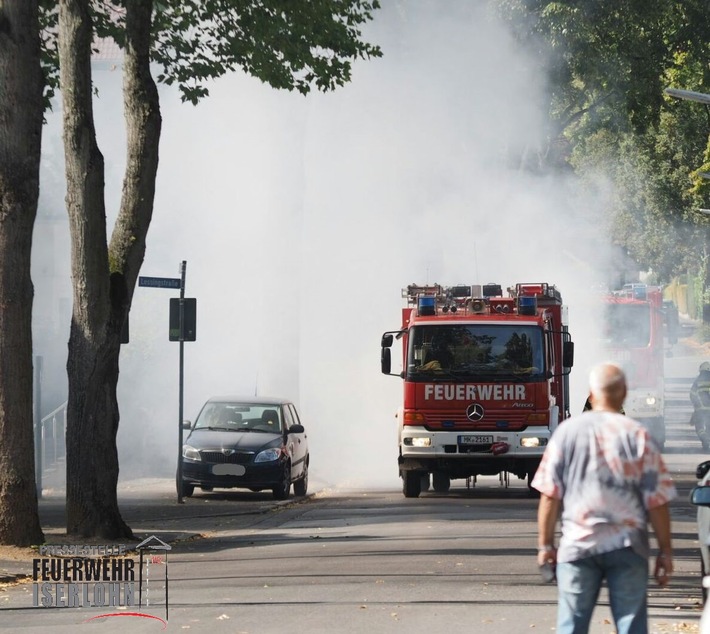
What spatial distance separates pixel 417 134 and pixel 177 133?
949 cm

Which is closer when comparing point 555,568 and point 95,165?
point 555,568

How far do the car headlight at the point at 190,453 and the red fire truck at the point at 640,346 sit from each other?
11.3 m

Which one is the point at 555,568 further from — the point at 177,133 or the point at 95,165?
the point at 177,133

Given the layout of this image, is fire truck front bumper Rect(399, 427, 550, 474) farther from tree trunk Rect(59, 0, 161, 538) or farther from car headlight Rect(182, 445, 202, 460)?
tree trunk Rect(59, 0, 161, 538)

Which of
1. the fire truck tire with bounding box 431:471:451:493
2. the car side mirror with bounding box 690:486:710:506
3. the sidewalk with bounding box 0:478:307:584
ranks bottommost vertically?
the sidewalk with bounding box 0:478:307:584

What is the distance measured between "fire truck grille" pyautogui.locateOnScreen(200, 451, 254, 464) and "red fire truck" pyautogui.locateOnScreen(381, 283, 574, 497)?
86.7 inches

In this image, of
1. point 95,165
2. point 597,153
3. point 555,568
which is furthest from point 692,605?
point 597,153

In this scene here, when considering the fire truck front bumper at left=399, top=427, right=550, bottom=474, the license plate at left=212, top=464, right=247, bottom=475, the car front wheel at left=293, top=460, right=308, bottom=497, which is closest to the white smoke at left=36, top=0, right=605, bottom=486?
the car front wheel at left=293, top=460, right=308, bottom=497

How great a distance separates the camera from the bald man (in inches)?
245

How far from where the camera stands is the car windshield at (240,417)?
73.0 feet

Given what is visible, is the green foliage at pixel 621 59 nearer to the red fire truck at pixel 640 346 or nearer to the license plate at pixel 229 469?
the red fire truck at pixel 640 346

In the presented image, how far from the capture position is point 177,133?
47531 mm

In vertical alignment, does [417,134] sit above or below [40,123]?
above

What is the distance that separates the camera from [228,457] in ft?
69.3
